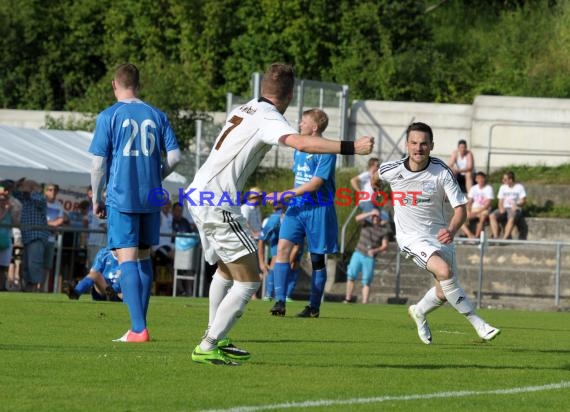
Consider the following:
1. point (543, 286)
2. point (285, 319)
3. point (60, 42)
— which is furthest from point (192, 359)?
point (60, 42)

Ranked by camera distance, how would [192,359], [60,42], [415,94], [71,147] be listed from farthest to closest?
[60,42], [415,94], [71,147], [192,359]

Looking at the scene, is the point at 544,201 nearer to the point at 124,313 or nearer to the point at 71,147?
the point at 71,147

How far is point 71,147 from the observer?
26.5m

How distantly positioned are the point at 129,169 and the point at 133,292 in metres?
1.00

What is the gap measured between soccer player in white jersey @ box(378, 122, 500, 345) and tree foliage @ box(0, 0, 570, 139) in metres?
23.4

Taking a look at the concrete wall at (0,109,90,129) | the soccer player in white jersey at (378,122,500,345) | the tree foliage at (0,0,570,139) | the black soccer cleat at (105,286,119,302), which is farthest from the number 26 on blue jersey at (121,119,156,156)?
the concrete wall at (0,109,90,129)

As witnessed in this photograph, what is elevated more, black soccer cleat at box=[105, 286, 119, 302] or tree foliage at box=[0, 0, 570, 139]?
tree foliage at box=[0, 0, 570, 139]

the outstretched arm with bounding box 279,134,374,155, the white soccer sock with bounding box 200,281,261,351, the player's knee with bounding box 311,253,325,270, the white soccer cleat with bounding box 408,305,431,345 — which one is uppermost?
the outstretched arm with bounding box 279,134,374,155

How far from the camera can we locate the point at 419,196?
39.2 ft

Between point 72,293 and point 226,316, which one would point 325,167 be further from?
point 226,316

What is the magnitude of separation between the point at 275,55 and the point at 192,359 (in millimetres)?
34330

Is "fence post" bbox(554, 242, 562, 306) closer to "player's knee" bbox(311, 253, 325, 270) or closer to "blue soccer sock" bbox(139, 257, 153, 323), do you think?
"player's knee" bbox(311, 253, 325, 270)

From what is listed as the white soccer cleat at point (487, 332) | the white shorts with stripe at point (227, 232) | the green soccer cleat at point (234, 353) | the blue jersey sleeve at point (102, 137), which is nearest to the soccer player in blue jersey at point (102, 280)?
→ the blue jersey sleeve at point (102, 137)

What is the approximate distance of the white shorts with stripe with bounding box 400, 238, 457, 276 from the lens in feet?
38.5
